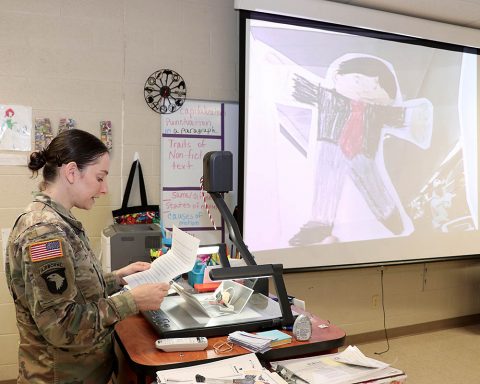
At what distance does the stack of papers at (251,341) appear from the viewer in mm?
1563

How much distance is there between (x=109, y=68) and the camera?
3061mm

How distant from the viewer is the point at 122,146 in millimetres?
3131

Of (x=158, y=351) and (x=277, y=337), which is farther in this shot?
(x=277, y=337)

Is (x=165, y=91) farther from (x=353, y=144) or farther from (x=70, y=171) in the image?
(x=70, y=171)

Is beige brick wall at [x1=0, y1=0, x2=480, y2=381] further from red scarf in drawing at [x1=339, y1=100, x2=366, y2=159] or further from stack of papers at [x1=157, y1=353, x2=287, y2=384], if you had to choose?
stack of papers at [x1=157, y1=353, x2=287, y2=384]

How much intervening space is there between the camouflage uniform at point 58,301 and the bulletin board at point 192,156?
5.41ft

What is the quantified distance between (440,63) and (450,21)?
335 mm

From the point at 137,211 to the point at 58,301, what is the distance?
173cm

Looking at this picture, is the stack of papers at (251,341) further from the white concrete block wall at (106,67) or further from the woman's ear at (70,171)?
the white concrete block wall at (106,67)

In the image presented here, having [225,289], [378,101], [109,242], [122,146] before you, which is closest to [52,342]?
[225,289]

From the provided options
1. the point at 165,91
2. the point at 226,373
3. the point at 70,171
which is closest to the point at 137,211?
the point at 165,91

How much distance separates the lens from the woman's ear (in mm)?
1562

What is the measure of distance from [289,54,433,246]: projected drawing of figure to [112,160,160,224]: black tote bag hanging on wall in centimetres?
97

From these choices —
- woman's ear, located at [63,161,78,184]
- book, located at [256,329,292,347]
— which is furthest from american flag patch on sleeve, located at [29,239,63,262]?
book, located at [256,329,292,347]
